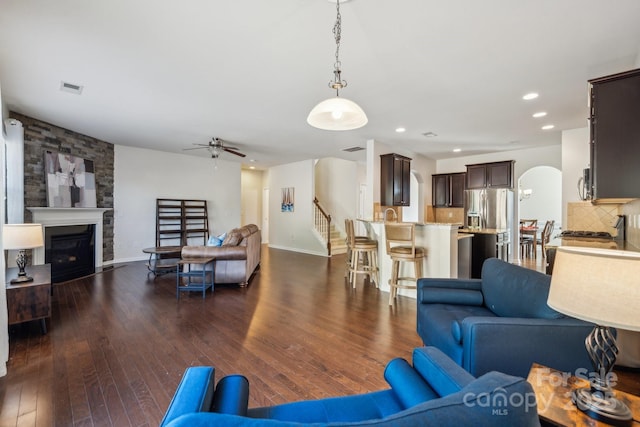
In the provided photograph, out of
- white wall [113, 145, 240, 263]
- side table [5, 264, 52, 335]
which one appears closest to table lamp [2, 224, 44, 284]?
side table [5, 264, 52, 335]

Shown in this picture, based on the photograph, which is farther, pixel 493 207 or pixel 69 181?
pixel 493 207

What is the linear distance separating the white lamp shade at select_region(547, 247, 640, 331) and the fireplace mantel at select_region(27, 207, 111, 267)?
6516 mm

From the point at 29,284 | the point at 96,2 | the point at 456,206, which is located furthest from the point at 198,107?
the point at 456,206

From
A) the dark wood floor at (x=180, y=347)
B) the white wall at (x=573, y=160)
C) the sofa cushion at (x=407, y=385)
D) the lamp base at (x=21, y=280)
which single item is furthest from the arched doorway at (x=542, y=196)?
the lamp base at (x=21, y=280)

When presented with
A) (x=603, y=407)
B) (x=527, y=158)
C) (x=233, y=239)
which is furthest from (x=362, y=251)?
(x=527, y=158)

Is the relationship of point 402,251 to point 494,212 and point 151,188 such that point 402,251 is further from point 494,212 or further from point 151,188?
point 151,188

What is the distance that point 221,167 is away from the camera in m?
8.46

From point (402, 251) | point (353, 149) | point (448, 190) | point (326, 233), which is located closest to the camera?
point (402, 251)

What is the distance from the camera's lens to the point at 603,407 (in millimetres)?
1080

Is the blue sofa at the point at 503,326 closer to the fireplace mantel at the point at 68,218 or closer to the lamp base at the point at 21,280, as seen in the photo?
the lamp base at the point at 21,280

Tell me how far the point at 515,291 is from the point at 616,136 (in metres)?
1.47

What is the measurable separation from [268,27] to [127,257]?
670 centimetres

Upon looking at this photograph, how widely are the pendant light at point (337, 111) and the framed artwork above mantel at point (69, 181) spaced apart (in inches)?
210

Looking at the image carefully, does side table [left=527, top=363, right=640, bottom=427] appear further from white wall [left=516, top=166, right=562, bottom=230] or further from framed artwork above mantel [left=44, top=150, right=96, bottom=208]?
white wall [left=516, top=166, right=562, bottom=230]
